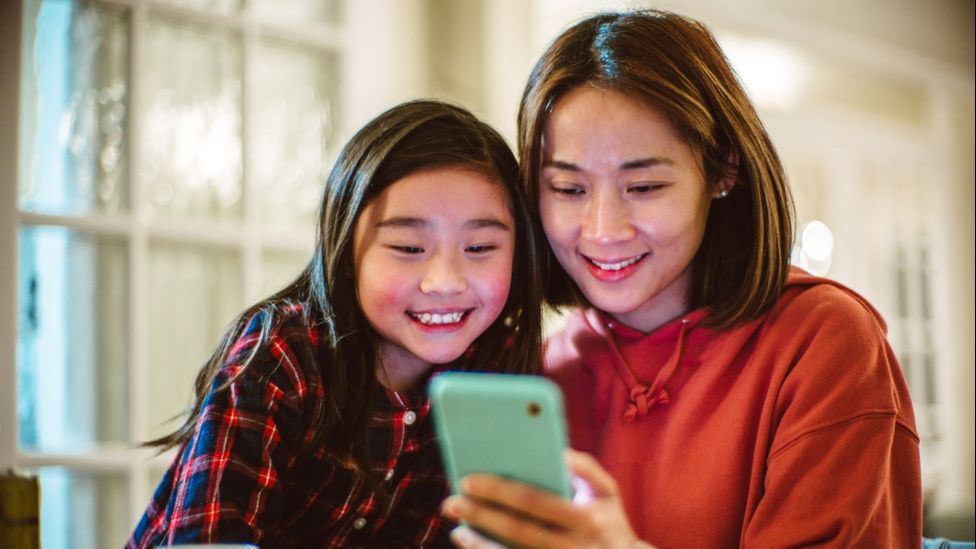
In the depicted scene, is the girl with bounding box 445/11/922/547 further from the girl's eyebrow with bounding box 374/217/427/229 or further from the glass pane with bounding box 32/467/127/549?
the glass pane with bounding box 32/467/127/549

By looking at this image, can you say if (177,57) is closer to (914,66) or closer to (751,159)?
(751,159)

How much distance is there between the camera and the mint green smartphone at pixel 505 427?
2.43 feet

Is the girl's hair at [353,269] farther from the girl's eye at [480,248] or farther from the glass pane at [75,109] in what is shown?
the glass pane at [75,109]

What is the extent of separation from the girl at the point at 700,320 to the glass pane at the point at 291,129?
1.36 metres

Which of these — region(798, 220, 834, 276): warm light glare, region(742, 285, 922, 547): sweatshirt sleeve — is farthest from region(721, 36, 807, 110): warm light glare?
region(742, 285, 922, 547): sweatshirt sleeve

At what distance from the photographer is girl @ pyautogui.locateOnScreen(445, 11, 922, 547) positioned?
3.54ft

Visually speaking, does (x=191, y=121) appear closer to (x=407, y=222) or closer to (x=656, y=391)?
(x=407, y=222)

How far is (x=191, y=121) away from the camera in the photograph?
239cm

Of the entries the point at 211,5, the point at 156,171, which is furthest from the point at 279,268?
the point at 211,5

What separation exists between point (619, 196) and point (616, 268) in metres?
0.11

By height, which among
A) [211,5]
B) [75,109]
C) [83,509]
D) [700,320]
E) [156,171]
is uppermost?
[211,5]

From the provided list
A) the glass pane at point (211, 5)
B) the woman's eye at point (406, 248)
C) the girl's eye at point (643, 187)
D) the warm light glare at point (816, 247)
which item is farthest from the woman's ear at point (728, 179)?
the warm light glare at point (816, 247)

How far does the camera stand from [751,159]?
1.28 metres

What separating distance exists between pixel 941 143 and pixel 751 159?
424 centimetres
